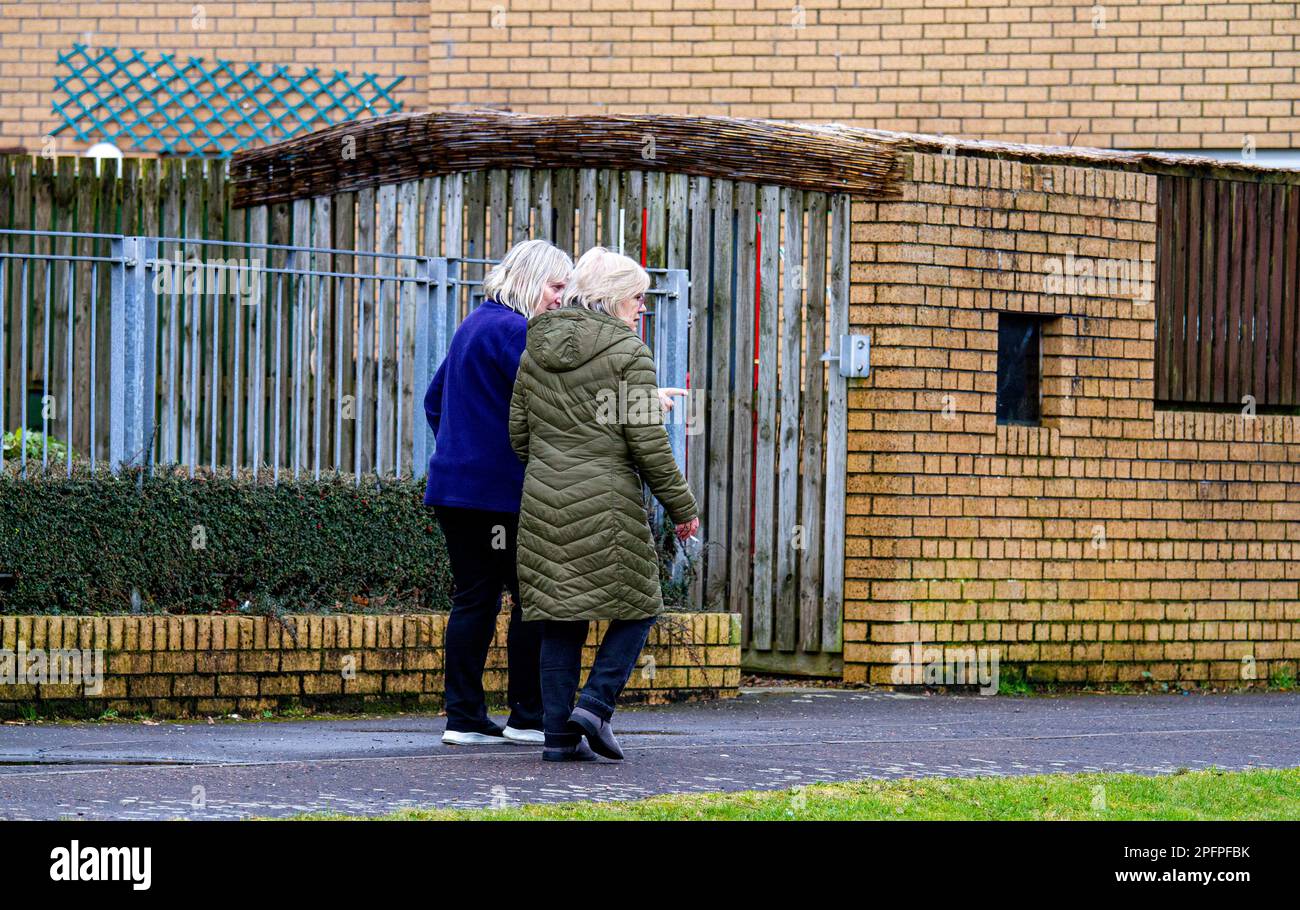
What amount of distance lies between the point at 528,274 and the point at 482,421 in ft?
1.68

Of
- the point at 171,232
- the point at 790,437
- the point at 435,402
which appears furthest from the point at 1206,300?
the point at 171,232

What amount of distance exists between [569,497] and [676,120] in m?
3.51

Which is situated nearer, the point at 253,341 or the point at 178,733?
the point at 178,733

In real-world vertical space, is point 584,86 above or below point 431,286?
above

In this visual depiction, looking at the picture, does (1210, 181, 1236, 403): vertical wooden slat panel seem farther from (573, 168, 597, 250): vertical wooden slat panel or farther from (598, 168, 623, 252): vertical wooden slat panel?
(573, 168, 597, 250): vertical wooden slat panel

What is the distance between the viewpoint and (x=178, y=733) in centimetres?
697

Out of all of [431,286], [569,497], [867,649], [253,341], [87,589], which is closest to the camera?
[569,497]

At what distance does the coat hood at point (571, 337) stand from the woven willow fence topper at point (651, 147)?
10.2 ft

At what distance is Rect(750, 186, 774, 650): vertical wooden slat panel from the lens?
9172 millimetres

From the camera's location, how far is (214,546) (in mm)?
7730

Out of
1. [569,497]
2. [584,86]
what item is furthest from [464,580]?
[584,86]

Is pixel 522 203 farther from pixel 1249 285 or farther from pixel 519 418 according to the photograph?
pixel 1249 285

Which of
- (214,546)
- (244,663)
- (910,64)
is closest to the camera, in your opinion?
(244,663)

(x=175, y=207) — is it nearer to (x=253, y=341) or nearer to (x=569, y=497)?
(x=253, y=341)
